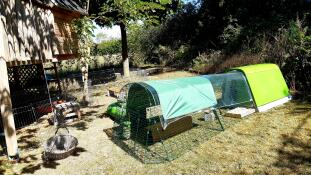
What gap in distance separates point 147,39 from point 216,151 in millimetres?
30640

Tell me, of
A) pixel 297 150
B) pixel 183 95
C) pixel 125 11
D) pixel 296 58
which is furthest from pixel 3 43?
pixel 296 58

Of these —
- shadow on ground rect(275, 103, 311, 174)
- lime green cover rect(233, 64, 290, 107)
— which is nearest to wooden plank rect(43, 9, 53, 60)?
lime green cover rect(233, 64, 290, 107)

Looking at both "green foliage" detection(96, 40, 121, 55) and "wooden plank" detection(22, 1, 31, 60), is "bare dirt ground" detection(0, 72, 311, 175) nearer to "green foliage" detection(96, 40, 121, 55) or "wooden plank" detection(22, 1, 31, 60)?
"wooden plank" detection(22, 1, 31, 60)

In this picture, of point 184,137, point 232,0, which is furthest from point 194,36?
point 184,137

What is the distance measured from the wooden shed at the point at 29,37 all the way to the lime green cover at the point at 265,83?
7.98 metres

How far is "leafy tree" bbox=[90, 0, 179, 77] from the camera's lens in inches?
612

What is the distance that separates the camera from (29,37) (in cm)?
1191

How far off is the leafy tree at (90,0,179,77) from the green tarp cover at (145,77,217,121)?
22.5ft

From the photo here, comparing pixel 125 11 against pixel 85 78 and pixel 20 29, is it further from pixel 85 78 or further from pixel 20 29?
pixel 20 29

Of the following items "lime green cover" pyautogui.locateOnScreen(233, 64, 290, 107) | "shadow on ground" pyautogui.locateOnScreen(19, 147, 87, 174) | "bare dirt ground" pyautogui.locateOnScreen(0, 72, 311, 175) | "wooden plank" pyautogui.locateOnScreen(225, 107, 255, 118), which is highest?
"lime green cover" pyautogui.locateOnScreen(233, 64, 290, 107)

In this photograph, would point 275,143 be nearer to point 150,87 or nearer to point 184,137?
point 184,137

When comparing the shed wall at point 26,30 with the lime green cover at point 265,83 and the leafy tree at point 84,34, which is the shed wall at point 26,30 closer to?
the leafy tree at point 84,34

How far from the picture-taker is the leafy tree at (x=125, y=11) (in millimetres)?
15553

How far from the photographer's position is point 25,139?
1122cm
